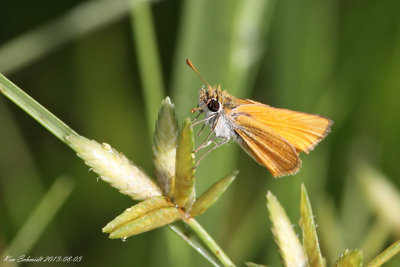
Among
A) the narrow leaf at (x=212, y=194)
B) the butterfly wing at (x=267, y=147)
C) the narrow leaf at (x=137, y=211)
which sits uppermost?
the butterfly wing at (x=267, y=147)

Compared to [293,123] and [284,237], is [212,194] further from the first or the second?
[293,123]

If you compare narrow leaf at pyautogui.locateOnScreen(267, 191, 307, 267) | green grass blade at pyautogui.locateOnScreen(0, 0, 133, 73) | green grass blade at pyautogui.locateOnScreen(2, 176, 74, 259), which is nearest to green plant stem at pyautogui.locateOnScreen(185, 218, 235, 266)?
narrow leaf at pyautogui.locateOnScreen(267, 191, 307, 267)

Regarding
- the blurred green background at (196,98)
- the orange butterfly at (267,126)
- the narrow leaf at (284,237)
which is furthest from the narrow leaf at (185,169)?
the blurred green background at (196,98)

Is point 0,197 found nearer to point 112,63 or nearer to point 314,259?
point 112,63

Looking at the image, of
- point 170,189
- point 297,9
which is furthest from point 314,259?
point 297,9

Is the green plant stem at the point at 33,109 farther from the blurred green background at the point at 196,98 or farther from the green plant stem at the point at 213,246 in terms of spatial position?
the blurred green background at the point at 196,98

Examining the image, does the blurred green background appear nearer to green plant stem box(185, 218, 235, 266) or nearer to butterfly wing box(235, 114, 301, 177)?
butterfly wing box(235, 114, 301, 177)
